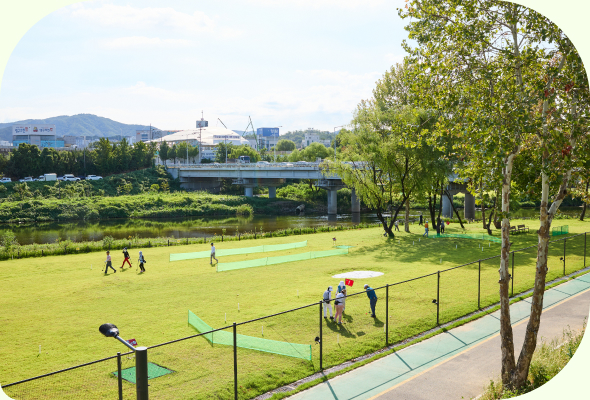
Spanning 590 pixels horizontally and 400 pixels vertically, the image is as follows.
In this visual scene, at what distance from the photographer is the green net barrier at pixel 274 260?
27.7 m

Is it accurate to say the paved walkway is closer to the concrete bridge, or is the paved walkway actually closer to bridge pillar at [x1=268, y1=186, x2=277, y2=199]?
the concrete bridge

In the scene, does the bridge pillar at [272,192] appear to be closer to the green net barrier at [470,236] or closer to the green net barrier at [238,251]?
the green net barrier at [470,236]

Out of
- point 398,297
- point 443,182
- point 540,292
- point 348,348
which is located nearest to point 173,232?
point 443,182

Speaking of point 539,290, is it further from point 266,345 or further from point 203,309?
point 203,309

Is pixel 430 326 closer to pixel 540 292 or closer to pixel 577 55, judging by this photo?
pixel 540 292

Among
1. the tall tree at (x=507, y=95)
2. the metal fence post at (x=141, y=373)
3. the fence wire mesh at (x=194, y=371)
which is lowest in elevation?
the fence wire mesh at (x=194, y=371)

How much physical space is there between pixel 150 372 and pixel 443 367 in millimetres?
8267

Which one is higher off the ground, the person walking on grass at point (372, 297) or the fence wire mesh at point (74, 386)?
the person walking on grass at point (372, 297)

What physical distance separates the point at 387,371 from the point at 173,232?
47.2 meters

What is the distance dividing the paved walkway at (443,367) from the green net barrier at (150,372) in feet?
12.4

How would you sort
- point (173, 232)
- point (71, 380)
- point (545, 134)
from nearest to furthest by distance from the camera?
point (545, 134) → point (71, 380) → point (173, 232)

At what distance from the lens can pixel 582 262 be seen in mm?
27609

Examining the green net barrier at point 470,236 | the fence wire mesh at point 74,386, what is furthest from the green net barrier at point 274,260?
the fence wire mesh at point 74,386

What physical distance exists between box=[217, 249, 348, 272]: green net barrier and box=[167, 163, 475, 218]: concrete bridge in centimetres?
3488
